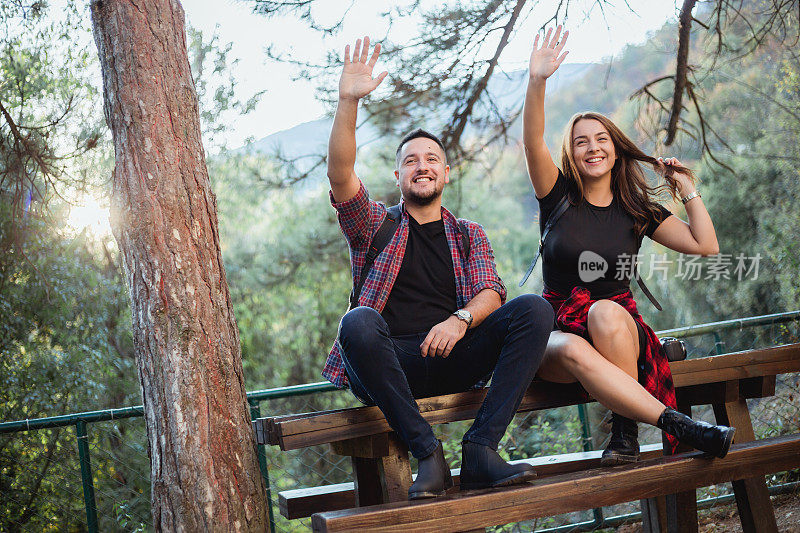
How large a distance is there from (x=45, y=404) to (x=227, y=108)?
4.17 meters

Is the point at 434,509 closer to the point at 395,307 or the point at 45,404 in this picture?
the point at 395,307

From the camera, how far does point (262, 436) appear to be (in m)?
2.14

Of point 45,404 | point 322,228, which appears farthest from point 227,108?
point 45,404

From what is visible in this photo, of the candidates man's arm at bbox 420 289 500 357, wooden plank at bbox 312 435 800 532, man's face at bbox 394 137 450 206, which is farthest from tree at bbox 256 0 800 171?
wooden plank at bbox 312 435 800 532

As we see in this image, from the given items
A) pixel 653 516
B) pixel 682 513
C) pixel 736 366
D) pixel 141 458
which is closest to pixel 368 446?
pixel 682 513

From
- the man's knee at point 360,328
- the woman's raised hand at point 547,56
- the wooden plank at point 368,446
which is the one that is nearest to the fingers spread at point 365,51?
the woman's raised hand at point 547,56

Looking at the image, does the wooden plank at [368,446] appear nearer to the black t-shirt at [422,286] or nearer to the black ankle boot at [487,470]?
the black ankle boot at [487,470]

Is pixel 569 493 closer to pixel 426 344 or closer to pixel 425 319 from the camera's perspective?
pixel 426 344

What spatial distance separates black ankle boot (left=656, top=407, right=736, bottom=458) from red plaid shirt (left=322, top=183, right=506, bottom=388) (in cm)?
66

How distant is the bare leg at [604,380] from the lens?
218 cm

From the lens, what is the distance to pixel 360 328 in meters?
2.04

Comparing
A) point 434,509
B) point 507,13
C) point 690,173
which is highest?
point 507,13

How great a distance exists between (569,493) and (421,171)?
3.83ft

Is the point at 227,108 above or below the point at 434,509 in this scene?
above
